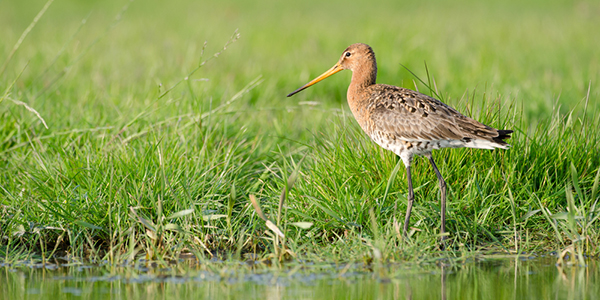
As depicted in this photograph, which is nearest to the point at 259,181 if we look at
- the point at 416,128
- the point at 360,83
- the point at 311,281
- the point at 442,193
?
the point at 360,83

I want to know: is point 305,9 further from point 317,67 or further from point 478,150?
point 478,150

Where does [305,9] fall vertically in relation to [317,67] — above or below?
above

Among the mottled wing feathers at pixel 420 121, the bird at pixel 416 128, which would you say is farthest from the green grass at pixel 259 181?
the mottled wing feathers at pixel 420 121

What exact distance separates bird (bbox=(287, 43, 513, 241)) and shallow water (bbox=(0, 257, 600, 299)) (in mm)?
603

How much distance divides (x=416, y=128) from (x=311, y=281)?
1694 millimetres

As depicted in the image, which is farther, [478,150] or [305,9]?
[305,9]

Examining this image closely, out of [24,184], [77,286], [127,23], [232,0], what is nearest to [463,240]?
[77,286]

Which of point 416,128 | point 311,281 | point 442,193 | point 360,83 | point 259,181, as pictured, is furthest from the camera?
point 360,83

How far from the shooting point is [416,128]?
5.21 m

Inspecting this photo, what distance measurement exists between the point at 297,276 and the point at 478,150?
86.9 inches

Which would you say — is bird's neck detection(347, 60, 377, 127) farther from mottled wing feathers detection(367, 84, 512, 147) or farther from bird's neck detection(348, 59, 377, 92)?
mottled wing feathers detection(367, 84, 512, 147)

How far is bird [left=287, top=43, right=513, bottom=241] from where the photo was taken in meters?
4.98

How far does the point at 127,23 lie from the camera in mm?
16500

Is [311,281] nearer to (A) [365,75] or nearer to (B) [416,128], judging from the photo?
(B) [416,128]
